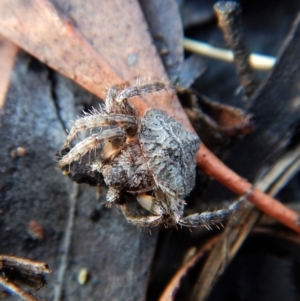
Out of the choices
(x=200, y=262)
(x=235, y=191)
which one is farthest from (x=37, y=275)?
(x=235, y=191)

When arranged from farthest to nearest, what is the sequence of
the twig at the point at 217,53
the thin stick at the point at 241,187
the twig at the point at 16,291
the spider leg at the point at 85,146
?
the twig at the point at 217,53 < the thin stick at the point at 241,187 < the spider leg at the point at 85,146 < the twig at the point at 16,291

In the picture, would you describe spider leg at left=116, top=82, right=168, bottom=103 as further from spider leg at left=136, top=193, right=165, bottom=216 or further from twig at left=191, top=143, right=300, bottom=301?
twig at left=191, top=143, right=300, bottom=301

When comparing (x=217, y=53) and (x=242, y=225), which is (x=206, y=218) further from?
(x=217, y=53)

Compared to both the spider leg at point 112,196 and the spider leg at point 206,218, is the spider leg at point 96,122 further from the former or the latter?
the spider leg at point 206,218

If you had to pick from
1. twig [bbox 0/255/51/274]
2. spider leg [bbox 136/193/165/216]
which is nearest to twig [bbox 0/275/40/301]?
twig [bbox 0/255/51/274]

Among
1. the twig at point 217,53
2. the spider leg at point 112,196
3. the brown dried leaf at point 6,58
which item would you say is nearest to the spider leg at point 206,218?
the spider leg at point 112,196

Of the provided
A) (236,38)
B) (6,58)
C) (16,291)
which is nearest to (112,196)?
(16,291)

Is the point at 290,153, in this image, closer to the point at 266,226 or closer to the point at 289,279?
the point at 266,226
